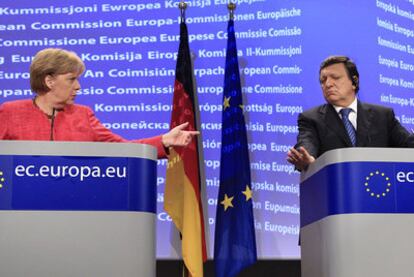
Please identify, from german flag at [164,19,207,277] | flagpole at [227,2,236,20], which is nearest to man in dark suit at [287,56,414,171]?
german flag at [164,19,207,277]

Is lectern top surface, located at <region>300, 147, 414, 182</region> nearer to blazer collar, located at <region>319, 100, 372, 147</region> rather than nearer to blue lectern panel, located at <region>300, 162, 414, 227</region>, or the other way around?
blue lectern panel, located at <region>300, 162, 414, 227</region>

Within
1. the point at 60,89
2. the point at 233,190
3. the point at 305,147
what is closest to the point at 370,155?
the point at 305,147

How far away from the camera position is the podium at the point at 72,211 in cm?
271

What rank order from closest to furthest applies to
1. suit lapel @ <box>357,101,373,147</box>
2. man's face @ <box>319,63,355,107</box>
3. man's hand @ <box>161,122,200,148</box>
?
man's hand @ <box>161,122,200,148</box> → suit lapel @ <box>357,101,373,147</box> → man's face @ <box>319,63,355,107</box>

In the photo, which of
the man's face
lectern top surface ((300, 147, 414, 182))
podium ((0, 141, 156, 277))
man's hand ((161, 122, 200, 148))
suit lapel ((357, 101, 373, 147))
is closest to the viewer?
podium ((0, 141, 156, 277))

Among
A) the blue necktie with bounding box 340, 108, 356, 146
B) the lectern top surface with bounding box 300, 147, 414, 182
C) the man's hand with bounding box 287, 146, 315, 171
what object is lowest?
the lectern top surface with bounding box 300, 147, 414, 182

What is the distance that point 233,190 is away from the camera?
4.67 metres

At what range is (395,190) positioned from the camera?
2826 millimetres

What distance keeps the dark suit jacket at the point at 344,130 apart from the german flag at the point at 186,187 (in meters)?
1.24

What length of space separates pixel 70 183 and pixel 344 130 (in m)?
1.37

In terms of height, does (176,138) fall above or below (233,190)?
above

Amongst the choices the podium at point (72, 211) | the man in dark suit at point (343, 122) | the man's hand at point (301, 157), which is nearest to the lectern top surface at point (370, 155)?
the man's hand at point (301, 157)

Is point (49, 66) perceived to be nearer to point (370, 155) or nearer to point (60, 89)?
point (60, 89)

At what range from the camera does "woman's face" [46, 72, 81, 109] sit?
3.21 meters
